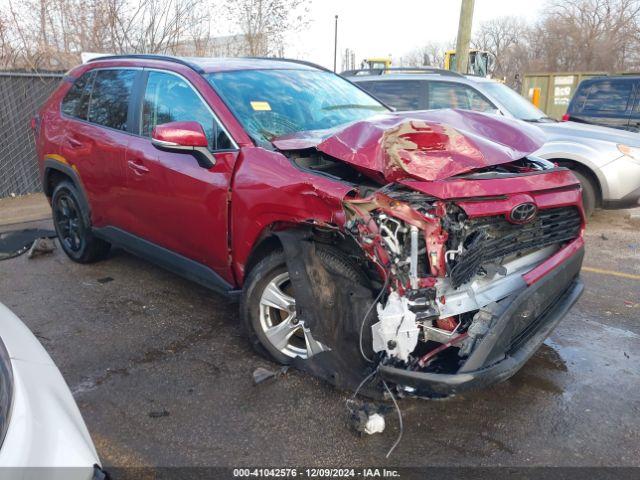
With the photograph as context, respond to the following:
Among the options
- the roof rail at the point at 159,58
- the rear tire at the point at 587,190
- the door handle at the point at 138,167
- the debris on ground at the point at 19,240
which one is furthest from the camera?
the rear tire at the point at 587,190

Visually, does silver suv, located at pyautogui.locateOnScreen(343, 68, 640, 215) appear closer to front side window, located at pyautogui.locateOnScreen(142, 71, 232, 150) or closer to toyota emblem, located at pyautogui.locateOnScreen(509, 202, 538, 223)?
toyota emblem, located at pyautogui.locateOnScreen(509, 202, 538, 223)

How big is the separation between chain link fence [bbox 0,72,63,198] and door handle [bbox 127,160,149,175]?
19.0ft

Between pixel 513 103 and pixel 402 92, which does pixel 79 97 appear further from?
pixel 513 103

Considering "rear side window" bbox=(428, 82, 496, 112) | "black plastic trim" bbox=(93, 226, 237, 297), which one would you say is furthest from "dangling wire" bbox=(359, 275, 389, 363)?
"rear side window" bbox=(428, 82, 496, 112)

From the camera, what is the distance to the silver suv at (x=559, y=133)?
21.7 feet

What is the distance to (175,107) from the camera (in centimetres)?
408

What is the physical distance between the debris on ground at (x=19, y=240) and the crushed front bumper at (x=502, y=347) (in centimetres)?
501

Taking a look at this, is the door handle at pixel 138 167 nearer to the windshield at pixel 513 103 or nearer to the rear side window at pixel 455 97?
the rear side window at pixel 455 97

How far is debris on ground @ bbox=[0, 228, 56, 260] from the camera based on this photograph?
6.05 m

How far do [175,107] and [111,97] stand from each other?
3.41 feet

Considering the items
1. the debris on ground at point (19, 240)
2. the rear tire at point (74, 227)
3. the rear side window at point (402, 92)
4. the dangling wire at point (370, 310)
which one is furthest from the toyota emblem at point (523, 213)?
the rear side window at point (402, 92)

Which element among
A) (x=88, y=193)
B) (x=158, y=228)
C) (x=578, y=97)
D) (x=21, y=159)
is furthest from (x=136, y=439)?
(x=578, y=97)

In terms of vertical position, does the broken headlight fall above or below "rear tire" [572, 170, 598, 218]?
above

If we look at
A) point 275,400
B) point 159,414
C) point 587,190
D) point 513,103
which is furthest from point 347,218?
point 513,103
